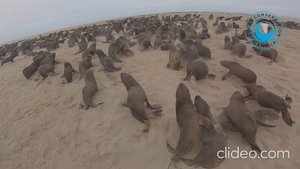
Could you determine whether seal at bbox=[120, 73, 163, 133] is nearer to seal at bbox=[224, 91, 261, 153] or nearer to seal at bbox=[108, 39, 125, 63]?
seal at bbox=[224, 91, 261, 153]

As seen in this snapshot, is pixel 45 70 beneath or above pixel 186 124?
above

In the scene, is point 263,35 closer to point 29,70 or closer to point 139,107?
point 139,107

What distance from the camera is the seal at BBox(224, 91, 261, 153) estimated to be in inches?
120

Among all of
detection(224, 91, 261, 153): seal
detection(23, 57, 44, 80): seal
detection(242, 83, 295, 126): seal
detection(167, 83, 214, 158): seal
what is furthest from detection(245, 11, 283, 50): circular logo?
detection(23, 57, 44, 80): seal

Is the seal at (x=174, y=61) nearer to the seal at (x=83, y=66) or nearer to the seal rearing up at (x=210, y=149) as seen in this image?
the seal at (x=83, y=66)

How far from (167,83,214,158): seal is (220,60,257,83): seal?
7.52 feet

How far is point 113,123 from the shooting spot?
3.80 meters

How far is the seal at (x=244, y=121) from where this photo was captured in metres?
3.04

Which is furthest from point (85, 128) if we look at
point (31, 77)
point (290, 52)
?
point (290, 52)

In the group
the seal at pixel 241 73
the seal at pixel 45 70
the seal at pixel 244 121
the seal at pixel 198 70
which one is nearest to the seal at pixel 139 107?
the seal at pixel 244 121

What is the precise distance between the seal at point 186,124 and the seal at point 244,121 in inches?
22.8

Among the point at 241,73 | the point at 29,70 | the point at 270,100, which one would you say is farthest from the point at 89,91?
the point at 270,100

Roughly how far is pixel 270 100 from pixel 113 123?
327 centimetres

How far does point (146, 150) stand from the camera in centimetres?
311
